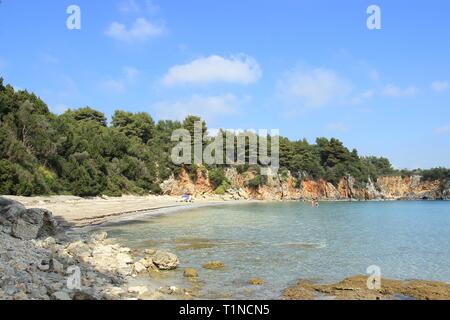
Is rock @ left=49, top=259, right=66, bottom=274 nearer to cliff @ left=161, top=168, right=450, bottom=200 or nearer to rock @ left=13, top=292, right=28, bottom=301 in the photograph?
rock @ left=13, top=292, right=28, bottom=301

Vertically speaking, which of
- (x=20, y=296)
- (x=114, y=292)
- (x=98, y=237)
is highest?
(x=20, y=296)

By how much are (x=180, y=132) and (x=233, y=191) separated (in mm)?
15959

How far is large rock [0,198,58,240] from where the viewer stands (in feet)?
49.7

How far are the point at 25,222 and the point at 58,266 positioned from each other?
5568mm

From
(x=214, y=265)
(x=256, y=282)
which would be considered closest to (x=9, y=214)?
(x=214, y=265)

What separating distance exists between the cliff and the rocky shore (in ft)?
182

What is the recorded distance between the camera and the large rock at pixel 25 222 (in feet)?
49.7

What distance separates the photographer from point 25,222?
51.5 ft

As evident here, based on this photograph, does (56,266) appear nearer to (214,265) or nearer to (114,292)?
(114,292)

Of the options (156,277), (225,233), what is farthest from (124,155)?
(156,277)

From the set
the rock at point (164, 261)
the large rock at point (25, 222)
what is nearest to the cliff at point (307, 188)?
the large rock at point (25, 222)

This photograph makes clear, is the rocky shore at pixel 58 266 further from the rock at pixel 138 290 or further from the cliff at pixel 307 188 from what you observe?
the cliff at pixel 307 188
